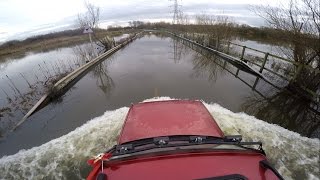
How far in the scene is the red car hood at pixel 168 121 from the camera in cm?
453

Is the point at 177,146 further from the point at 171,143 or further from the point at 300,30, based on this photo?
the point at 300,30

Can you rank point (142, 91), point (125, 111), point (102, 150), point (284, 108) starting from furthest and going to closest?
point (142, 91), point (284, 108), point (125, 111), point (102, 150)

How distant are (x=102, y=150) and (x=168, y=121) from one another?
117 inches

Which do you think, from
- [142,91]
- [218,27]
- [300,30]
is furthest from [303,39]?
[218,27]

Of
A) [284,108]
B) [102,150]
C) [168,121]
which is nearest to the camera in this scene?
[168,121]

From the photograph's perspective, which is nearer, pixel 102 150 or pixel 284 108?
pixel 102 150

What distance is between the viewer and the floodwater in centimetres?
674

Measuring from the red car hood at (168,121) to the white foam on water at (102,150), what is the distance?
2239 mm

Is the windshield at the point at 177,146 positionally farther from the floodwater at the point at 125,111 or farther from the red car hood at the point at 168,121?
the floodwater at the point at 125,111

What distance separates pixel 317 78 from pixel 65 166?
9787 millimetres

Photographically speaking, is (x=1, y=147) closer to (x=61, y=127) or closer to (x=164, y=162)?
(x=61, y=127)

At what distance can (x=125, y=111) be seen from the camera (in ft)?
30.9

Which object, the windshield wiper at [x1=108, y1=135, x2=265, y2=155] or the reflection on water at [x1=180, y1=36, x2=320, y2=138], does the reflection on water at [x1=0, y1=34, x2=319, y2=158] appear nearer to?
the reflection on water at [x1=180, y1=36, x2=320, y2=138]

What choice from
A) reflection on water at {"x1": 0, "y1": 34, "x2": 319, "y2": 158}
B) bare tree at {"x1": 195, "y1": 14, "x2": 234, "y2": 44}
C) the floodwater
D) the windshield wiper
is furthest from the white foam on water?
bare tree at {"x1": 195, "y1": 14, "x2": 234, "y2": 44}
